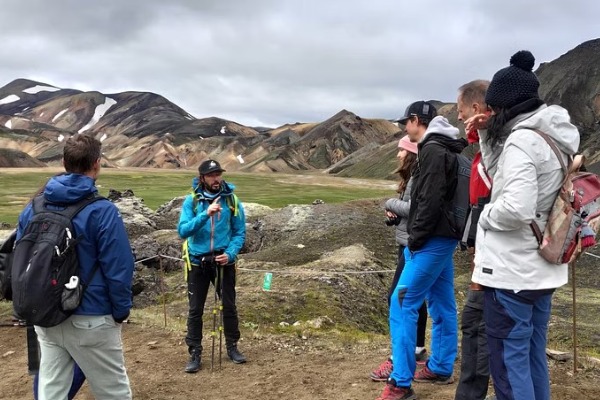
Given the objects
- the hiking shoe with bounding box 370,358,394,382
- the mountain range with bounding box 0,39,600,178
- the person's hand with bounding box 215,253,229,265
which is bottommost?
the hiking shoe with bounding box 370,358,394,382

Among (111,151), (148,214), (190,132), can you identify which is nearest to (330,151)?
(190,132)

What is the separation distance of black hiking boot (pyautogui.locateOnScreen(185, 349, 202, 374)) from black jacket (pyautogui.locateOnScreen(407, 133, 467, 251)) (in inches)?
121

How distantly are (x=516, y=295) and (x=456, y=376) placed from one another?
2.45 metres

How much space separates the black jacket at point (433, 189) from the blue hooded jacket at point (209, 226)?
2.44 metres

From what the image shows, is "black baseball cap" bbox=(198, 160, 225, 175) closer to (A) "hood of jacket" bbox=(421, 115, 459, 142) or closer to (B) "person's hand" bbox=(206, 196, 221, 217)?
(B) "person's hand" bbox=(206, 196, 221, 217)

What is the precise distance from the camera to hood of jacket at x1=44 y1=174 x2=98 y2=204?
3.62m

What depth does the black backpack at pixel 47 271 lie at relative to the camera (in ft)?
11.3

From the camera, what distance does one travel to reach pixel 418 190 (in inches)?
172

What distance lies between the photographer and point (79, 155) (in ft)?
12.3

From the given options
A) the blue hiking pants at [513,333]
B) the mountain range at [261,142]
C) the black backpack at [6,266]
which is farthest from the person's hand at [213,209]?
the mountain range at [261,142]

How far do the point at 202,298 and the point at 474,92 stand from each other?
386 cm

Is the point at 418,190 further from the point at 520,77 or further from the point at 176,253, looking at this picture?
the point at 176,253

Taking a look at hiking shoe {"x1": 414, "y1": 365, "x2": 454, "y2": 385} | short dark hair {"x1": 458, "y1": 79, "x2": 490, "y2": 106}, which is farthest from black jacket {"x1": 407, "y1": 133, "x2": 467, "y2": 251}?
hiking shoe {"x1": 414, "y1": 365, "x2": 454, "y2": 385}

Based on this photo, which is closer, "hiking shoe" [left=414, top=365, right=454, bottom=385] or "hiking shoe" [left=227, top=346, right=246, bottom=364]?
"hiking shoe" [left=414, top=365, right=454, bottom=385]
